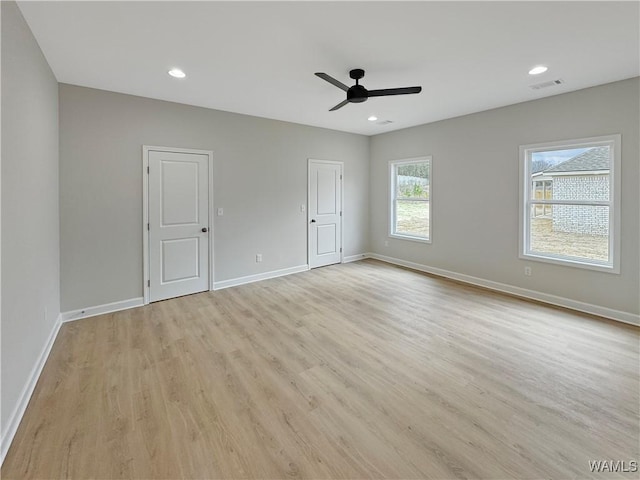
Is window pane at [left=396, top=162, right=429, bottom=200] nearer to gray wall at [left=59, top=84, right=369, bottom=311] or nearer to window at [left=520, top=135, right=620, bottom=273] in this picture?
gray wall at [left=59, top=84, right=369, bottom=311]

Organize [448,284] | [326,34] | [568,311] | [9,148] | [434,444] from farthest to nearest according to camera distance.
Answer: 1. [448,284]
2. [568,311]
3. [326,34]
4. [9,148]
5. [434,444]

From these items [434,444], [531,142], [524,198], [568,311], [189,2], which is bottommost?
[434,444]

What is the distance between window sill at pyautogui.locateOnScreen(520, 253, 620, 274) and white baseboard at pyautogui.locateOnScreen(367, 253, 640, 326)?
1.46ft

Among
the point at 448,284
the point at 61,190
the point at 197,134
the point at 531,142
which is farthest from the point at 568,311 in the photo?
the point at 61,190

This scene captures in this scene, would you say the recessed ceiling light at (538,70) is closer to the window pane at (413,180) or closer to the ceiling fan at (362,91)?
the ceiling fan at (362,91)

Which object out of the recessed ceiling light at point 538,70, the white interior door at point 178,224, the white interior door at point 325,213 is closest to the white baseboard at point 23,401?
the white interior door at point 178,224

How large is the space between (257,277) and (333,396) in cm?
325

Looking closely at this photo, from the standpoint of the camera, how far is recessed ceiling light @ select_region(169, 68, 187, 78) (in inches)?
123

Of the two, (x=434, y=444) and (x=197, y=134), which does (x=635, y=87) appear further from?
(x=197, y=134)

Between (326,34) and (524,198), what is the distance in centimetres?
353

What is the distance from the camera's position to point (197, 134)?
14.3 feet

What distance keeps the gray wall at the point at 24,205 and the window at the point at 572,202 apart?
538 centimetres

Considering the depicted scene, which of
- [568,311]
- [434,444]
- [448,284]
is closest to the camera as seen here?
[434,444]

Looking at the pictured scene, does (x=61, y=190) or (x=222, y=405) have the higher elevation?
(x=61, y=190)
